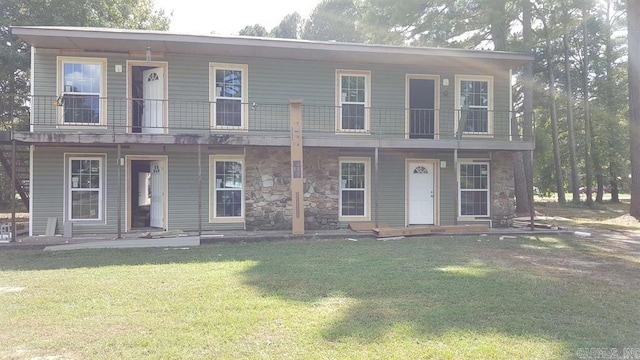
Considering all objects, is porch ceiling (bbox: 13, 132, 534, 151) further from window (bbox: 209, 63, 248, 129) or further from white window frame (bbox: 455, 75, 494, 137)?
window (bbox: 209, 63, 248, 129)

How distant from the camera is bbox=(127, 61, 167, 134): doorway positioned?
1176 centimetres

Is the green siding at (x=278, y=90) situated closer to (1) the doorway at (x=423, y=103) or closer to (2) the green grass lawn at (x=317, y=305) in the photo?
(1) the doorway at (x=423, y=103)

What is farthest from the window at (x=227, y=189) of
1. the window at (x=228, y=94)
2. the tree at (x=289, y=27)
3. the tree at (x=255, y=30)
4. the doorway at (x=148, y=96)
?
the tree at (x=255, y=30)

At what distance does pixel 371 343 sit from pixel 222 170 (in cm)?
903

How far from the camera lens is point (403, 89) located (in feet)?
42.7

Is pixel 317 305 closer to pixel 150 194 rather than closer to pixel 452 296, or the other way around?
pixel 452 296

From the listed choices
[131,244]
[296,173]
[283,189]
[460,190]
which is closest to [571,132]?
[460,190]

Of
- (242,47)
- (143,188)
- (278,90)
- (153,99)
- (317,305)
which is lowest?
(317,305)

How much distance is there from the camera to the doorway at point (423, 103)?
13.2 metres

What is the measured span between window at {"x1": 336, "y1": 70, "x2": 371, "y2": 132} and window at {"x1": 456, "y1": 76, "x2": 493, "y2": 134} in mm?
2845

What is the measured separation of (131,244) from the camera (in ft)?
32.7

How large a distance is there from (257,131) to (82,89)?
464 cm

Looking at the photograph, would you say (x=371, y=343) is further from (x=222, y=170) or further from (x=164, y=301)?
(x=222, y=170)

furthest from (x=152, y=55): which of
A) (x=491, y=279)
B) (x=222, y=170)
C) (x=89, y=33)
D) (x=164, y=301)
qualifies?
(x=491, y=279)
